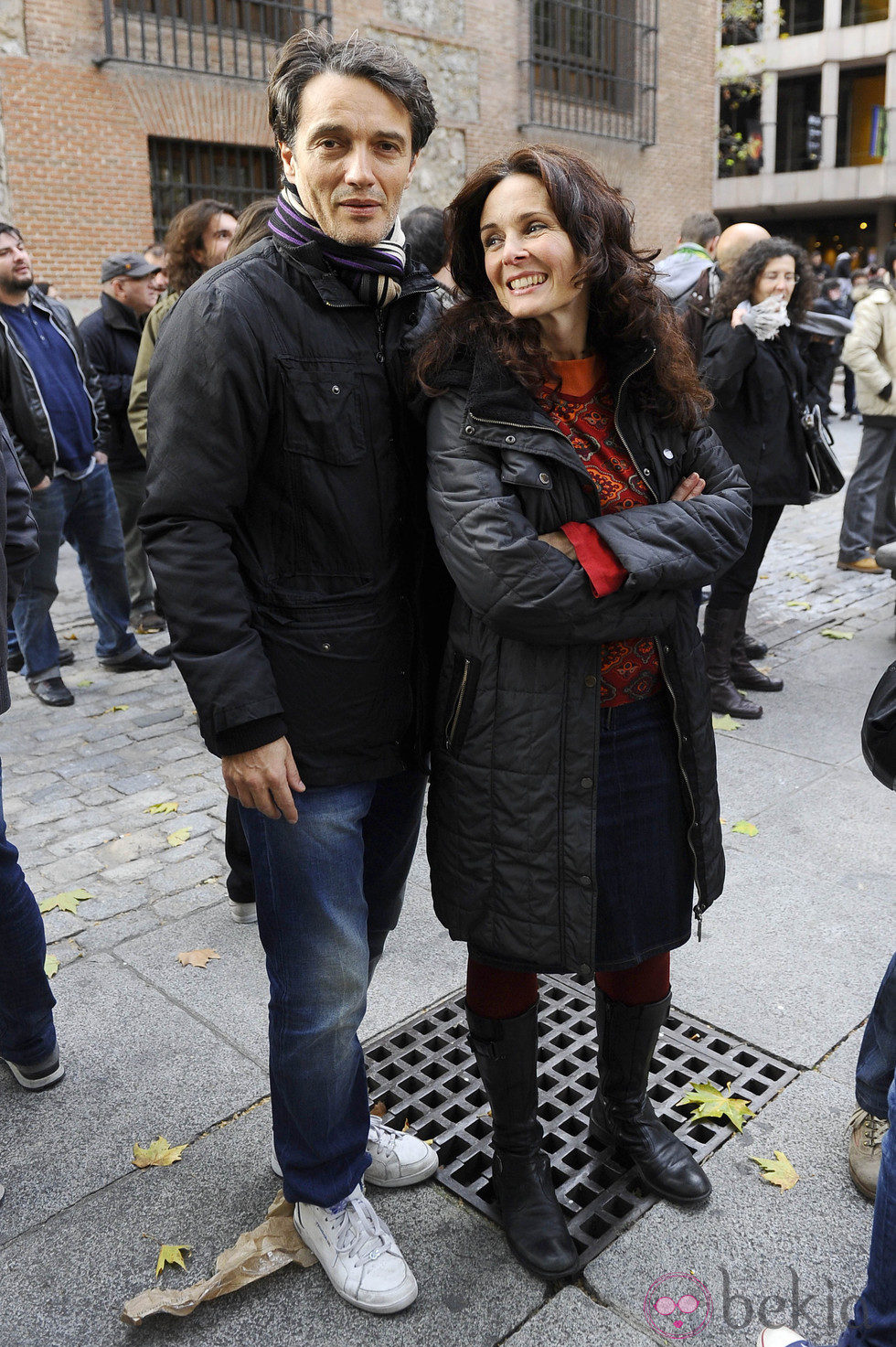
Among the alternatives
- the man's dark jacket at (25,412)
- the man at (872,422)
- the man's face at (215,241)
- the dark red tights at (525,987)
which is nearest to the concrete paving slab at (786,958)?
the dark red tights at (525,987)

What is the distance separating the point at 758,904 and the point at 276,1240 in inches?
77.2

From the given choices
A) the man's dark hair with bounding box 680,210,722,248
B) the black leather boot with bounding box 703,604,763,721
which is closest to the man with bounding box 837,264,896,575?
the man's dark hair with bounding box 680,210,722,248

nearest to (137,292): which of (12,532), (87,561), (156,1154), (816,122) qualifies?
(87,561)

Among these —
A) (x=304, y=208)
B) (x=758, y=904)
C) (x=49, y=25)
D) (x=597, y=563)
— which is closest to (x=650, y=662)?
(x=597, y=563)

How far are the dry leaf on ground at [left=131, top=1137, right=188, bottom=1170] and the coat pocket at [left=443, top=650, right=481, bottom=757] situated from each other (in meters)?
1.25

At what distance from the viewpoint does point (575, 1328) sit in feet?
7.08

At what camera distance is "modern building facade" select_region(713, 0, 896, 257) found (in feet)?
111

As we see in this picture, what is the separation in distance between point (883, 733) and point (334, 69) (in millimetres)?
1512

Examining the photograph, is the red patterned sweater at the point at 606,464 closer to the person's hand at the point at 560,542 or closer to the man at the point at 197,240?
the person's hand at the point at 560,542

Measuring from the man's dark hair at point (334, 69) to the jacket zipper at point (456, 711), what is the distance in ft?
3.35

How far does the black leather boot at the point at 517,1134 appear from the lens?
233 centimetres

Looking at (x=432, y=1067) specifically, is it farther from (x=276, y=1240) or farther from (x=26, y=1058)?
(x=26, y=1058)

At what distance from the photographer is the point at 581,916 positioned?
2162 mm

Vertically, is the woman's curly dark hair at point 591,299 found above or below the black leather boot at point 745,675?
above
